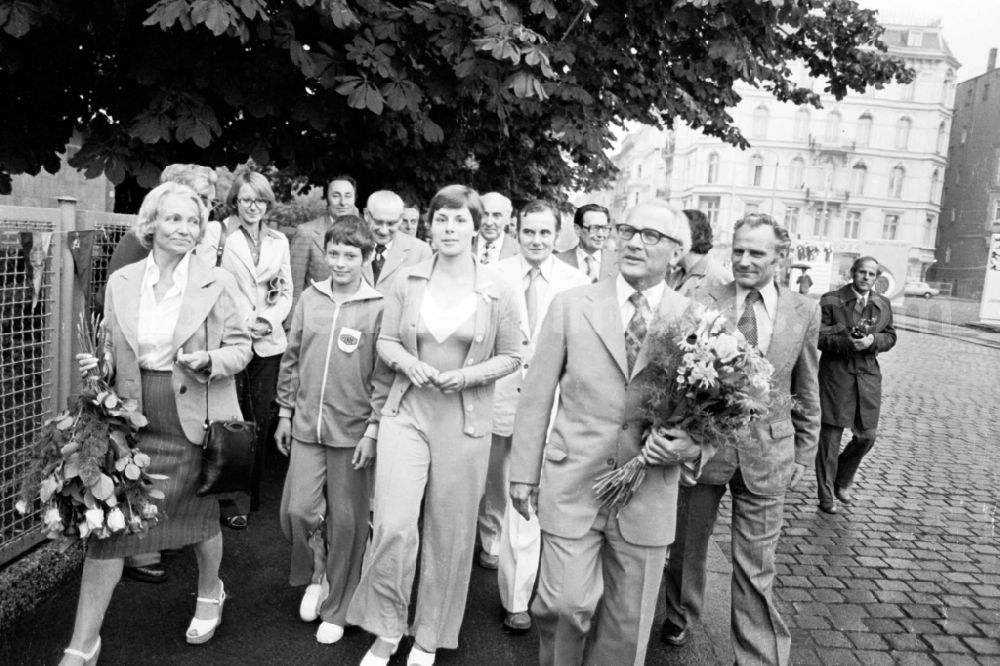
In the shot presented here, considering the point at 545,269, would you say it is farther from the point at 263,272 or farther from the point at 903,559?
the point at 903,559

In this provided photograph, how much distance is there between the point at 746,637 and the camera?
4000mm

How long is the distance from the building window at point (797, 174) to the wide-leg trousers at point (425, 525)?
76.1 meters

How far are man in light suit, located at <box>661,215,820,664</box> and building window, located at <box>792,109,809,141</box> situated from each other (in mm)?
74858

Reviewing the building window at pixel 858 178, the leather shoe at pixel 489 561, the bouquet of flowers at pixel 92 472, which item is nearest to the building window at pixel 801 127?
the building window at pixel 858 178

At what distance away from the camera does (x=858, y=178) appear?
74.2 metres

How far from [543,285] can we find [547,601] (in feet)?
8.19

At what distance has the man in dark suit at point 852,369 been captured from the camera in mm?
7168

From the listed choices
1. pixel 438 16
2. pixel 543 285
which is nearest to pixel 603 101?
pixel 438 16

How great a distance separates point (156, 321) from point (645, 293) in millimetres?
2273

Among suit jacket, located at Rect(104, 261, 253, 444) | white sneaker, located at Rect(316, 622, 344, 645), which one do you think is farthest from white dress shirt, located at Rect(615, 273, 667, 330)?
white sneaker, located at Rect(316, 622, 344, 645)

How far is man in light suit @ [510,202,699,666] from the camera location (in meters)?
3.34

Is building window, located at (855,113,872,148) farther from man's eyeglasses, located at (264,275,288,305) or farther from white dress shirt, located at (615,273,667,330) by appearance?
white dress shirt, located at (615,273,667,330)

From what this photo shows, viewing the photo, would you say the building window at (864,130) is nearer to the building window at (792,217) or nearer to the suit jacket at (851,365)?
the building window at (792,217)

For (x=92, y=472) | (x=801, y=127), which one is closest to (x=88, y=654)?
(x=92, y=472)
